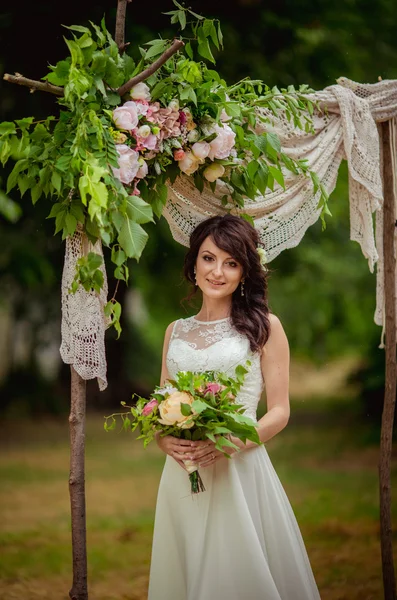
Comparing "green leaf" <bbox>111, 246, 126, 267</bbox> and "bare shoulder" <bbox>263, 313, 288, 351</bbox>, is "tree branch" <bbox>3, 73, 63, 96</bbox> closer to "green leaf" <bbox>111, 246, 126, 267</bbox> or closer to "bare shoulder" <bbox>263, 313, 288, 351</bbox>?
"green leaf" <bbox>111, 246, 126, 267</bbox>

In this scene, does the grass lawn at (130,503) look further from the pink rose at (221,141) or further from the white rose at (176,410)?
the pink rose at (221,141)

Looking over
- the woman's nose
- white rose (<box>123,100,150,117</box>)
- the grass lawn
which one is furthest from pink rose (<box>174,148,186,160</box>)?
the grass lawn

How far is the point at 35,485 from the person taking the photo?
9.46 meters

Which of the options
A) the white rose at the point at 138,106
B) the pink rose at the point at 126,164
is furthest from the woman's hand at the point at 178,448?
the white rose at the point at 138,106

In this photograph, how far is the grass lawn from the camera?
6.14 meters

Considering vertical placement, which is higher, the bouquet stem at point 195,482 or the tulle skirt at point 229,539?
the bouquet stem at point 195,482

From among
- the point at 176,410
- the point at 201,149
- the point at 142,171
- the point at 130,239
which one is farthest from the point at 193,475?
the point at 201,149

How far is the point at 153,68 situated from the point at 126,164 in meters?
0.37

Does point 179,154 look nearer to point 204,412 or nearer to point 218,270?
point 218,270

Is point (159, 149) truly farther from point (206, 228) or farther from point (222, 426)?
point (222, 426)

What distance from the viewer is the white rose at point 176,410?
121 inches

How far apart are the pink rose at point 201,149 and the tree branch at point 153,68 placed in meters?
0.35

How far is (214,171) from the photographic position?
3.63 m

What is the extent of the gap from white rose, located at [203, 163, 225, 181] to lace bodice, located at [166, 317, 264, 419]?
59cm
